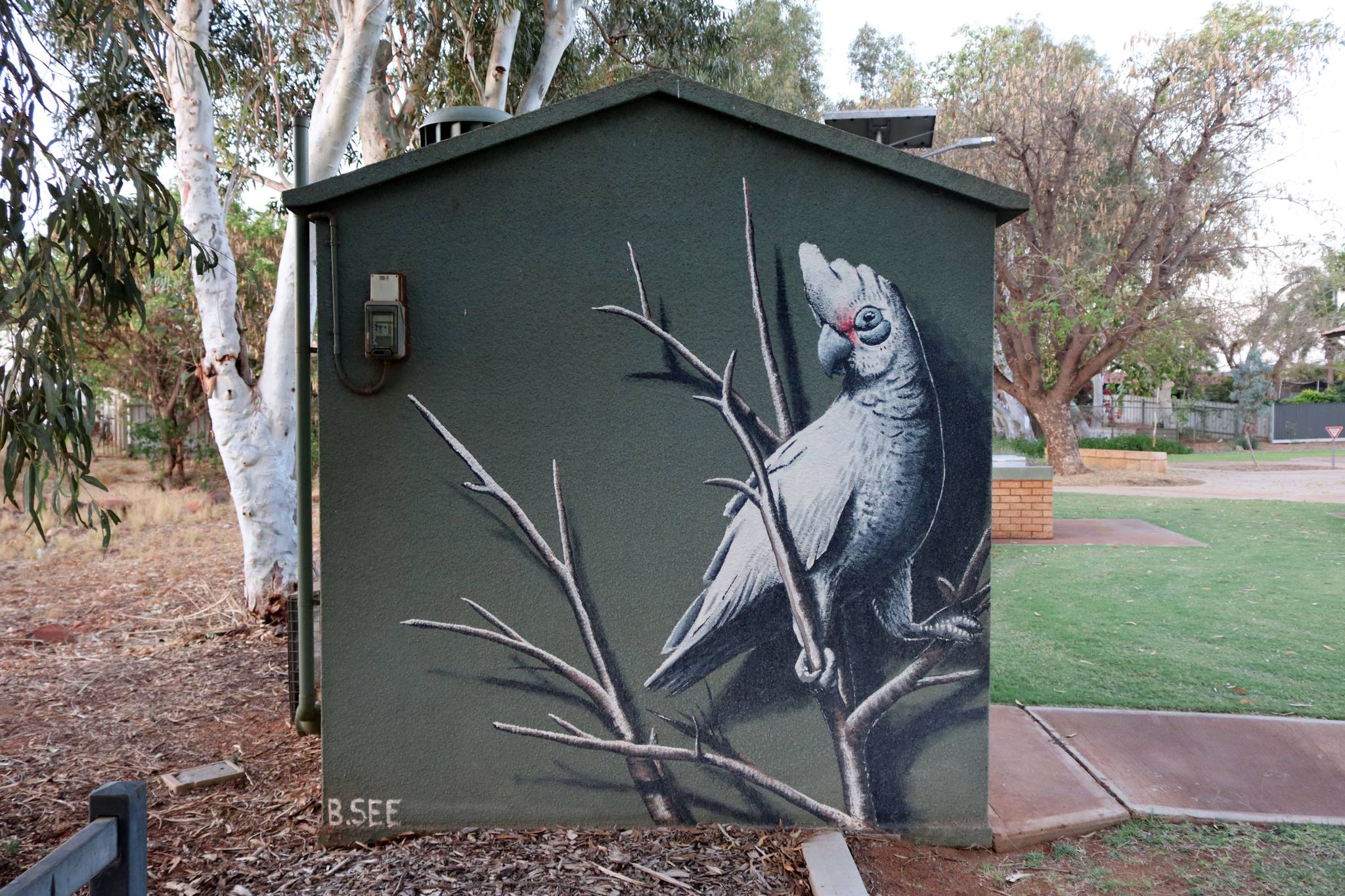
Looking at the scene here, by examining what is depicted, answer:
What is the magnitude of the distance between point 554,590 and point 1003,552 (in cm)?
782

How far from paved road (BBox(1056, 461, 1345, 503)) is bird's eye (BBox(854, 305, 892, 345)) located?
47.8 feet

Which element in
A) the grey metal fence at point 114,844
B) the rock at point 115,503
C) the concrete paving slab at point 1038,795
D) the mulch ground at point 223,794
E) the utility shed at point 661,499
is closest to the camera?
the grey metal fence at point 114,844

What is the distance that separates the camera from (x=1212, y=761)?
4520mm

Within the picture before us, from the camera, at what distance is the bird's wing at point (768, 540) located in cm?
372

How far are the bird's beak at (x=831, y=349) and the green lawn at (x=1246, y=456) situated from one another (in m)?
24.7

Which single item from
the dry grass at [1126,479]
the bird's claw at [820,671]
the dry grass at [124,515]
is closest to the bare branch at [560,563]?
the bird's claw at [820,671]

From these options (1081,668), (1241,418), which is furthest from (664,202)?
(1241,418)

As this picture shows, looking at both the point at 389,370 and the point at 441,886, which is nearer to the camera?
the point at 441,886

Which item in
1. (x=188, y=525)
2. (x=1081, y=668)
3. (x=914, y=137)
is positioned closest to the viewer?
(x=1081, y=668)

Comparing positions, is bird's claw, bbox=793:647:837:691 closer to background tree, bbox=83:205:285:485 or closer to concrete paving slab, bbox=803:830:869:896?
concrete paving slab, bbox=803:830:869:896

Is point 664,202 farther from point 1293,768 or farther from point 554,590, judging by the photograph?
point 1293,768

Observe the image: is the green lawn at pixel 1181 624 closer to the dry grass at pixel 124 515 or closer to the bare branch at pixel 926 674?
the bare branch at pixel 926 674

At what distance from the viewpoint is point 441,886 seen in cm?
330

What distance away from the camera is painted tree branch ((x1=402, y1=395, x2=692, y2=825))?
3715mm
